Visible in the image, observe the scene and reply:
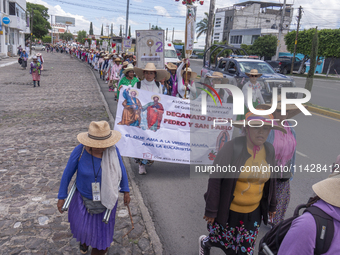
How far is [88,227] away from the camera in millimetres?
2955

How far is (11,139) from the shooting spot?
7363mm

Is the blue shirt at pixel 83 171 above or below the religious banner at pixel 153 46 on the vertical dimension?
below

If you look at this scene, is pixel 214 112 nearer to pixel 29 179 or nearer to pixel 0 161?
pixel 29 179

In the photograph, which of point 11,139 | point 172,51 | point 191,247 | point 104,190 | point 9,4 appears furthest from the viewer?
point 9,4

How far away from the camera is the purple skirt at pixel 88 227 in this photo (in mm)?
2951

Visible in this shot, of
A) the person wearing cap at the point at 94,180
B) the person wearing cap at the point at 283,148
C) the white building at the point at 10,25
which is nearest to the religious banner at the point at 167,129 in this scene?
the person wearing cap at the point at 283,148

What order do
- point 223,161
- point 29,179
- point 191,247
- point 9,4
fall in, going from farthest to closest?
1. point 9,4
2. point 29,179
3. point 191,247
4. point 223,161

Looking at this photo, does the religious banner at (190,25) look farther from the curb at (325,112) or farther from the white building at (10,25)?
the white building at (10,25)

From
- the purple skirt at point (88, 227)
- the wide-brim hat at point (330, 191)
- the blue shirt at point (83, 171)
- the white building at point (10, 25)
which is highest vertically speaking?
the white building at point (10, 25)

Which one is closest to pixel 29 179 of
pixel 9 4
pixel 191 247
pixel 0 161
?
pixel 0 161

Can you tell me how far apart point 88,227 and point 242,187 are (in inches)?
60.5

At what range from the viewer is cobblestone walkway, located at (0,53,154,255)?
11.6 ft

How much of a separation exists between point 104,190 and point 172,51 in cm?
2024

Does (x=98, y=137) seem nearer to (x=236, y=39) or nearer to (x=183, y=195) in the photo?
(x=183, y=195)
